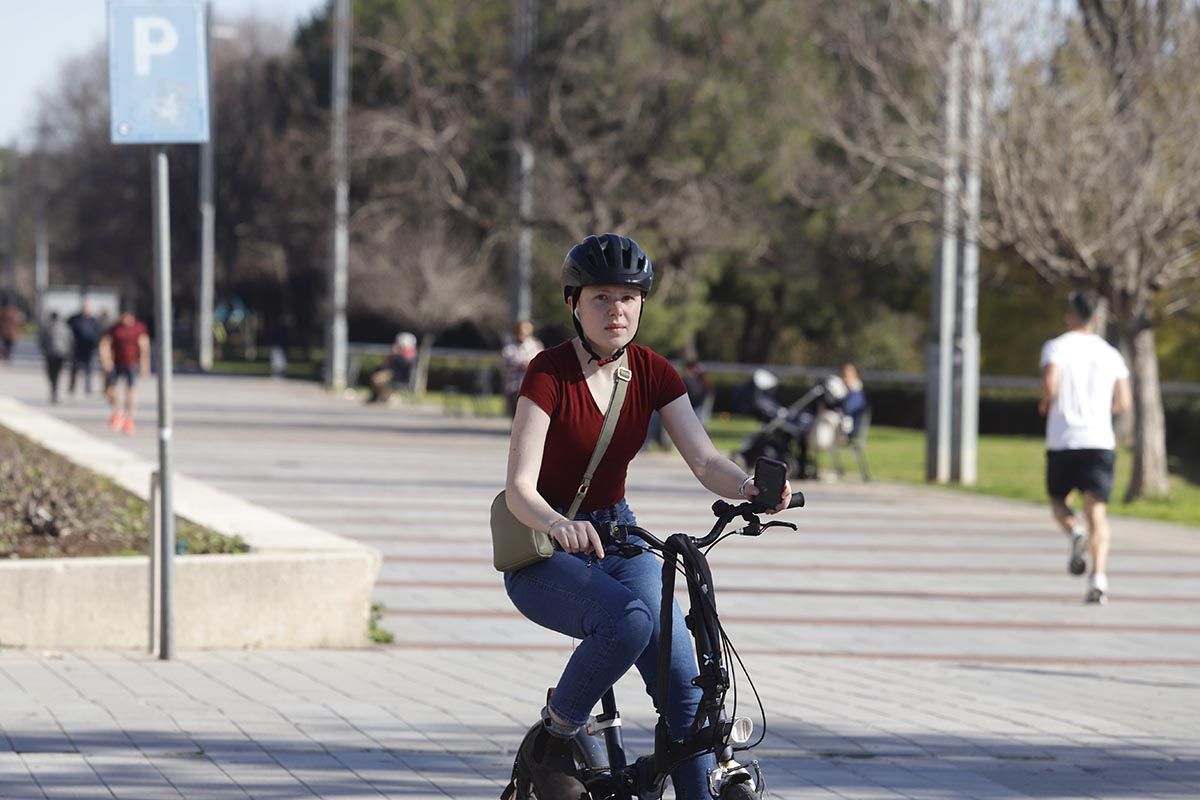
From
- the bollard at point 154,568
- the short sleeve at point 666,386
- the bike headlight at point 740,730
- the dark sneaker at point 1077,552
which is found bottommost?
the dark sneaker at point 1077,552

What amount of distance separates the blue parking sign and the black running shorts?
5737 millimetres

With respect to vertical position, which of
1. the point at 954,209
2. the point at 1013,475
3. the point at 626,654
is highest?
the point at 954,209

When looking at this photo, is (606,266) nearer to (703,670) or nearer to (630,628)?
(630,628)

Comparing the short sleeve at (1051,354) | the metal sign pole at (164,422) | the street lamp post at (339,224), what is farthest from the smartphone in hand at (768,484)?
the street lamp post at (339,224)

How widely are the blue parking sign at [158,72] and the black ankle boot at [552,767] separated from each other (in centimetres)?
425

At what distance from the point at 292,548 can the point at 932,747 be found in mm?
3558

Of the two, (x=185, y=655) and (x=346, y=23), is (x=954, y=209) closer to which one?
(x=185, y=655)

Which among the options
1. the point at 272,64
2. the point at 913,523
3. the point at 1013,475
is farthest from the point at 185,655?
the point at 272,64

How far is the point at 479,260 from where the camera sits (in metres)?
44.9

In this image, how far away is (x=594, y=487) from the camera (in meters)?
4.59

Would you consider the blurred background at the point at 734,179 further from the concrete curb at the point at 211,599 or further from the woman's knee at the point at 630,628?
the woman's knee at the point at 630,628

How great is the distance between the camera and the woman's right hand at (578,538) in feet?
13.8

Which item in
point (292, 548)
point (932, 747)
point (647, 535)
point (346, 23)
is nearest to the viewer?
point (647, 535)

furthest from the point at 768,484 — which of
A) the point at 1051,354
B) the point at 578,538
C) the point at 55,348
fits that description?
the point at 55,348
